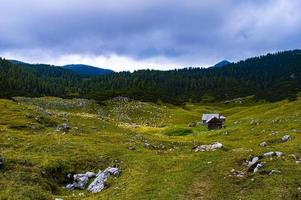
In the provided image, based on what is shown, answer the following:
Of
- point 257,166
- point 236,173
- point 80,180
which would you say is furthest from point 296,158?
point 80,180

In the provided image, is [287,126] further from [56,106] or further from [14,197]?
[56,106]

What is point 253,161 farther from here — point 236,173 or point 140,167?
point 140,167

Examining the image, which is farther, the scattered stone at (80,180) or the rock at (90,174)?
the rock at (90,174)

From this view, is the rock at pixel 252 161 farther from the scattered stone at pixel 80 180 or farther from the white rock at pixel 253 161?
the scattered stone at pixel 80 180

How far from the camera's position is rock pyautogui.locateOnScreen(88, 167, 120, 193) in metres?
38.9

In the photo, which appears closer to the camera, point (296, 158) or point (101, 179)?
point (296, 158)

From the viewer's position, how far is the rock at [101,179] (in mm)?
38938

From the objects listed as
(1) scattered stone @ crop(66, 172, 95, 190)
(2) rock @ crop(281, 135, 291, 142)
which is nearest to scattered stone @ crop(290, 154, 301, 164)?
(2) rock @ crop(281, 135, 291, 142)

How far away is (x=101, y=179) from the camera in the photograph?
40.4 m

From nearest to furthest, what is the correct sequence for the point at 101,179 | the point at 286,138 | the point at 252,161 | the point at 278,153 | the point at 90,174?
the point at 252,161 → the point at 278,153 → the point at 101,179 → the point at 90,174 → the point at 286,138

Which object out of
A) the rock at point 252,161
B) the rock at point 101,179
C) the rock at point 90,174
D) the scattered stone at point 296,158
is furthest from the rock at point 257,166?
the rock at point 90,174

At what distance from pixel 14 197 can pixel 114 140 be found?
2775cm

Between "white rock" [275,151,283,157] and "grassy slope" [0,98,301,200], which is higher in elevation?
"white rock" [275,151,283,157]

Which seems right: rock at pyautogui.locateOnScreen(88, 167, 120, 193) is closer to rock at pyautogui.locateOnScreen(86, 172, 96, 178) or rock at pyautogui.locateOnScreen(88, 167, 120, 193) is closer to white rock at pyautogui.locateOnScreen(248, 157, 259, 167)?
rock at pyautogui.locateOnScreen(86, 172, 96, 178)
